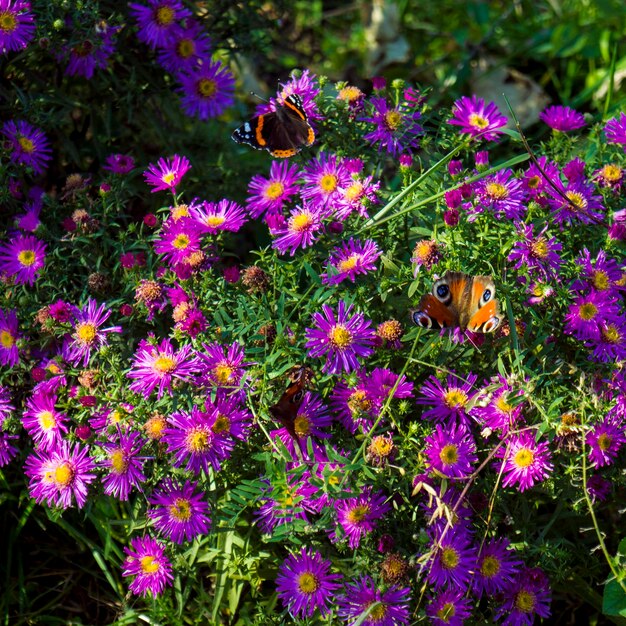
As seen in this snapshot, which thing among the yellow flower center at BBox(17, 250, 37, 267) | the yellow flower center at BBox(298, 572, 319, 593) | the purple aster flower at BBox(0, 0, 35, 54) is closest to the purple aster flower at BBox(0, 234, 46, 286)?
the yellow flower center at BBox(17, 250, 37, 267)

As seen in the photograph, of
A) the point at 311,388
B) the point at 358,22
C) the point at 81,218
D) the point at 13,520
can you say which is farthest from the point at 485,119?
the point at 358,22

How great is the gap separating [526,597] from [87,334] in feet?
4.34

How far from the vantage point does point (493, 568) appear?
2.13 metres

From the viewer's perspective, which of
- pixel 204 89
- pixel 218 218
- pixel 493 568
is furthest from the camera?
pixel 204 89

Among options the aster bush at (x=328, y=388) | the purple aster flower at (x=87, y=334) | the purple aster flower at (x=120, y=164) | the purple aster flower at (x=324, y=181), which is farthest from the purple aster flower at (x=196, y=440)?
the purple aster flower at (x=120, y=164)

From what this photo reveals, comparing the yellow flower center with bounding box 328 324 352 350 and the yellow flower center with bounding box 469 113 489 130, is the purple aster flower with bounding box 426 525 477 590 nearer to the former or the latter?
the yellow flower center with bounding box 328 324 352 350

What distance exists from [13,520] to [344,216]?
1.43m

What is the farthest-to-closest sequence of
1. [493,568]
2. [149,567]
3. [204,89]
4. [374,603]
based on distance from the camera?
1. [204,89]
2. [149,567]
3. [493,568]
4. [374,603]

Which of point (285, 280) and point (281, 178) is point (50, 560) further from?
point (281, 178)

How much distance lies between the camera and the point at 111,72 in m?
3.08

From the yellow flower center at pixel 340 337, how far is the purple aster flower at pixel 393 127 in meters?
0.69

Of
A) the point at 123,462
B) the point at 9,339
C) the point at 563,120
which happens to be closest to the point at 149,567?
the point at 123,462

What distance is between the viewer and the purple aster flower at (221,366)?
2166 millimetres

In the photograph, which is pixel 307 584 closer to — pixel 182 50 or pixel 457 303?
pixel 457 303
